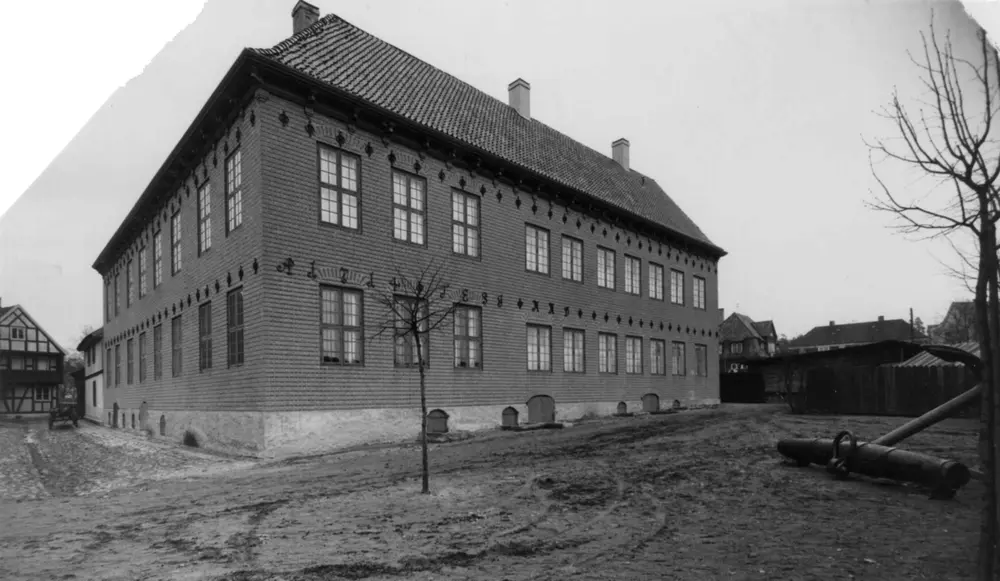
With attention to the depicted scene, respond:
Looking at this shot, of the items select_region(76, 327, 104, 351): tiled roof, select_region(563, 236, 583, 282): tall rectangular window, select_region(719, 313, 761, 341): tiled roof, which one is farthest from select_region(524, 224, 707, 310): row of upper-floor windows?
select_region(719, 313, 761, 341): tiled roof

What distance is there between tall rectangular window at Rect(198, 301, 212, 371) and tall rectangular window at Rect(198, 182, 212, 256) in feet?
5.65

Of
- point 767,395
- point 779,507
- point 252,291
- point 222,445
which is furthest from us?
point 767,395

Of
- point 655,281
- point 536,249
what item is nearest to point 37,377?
point 536,249

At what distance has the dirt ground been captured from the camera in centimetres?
539

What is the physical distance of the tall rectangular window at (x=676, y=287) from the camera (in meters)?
30.4

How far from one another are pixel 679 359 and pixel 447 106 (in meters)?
17.7

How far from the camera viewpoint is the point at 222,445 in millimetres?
15320

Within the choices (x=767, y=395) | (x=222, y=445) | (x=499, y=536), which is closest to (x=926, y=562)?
(x=499, y=536)

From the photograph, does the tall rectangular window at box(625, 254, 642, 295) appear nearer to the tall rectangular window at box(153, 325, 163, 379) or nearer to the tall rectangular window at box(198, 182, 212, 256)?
the tall rectangular window at box(198, 182, 212, 256)

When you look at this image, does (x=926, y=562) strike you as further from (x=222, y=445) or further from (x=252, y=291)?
(x=222, y=445)

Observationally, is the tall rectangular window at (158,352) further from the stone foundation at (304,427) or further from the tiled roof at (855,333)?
the tiled roof at (855,333)

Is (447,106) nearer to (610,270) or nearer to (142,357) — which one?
(610,270)

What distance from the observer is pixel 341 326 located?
15.2 meters

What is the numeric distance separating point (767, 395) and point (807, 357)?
12.5m
